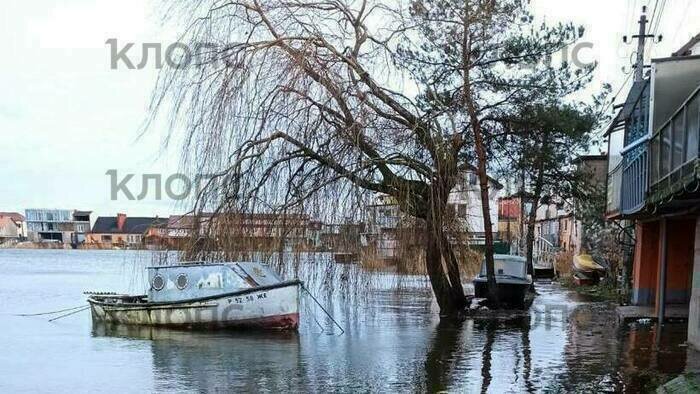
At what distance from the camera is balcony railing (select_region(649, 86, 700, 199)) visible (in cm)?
1084

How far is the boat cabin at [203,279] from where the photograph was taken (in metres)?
20.1

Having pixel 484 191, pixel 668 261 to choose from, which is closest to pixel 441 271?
pixel 484 191

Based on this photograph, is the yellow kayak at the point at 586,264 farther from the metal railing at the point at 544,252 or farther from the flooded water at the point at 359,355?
the flooded water at the point at 359,355

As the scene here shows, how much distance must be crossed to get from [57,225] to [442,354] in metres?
155

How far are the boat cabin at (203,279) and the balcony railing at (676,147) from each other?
990cm

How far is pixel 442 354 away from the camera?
16.8 m

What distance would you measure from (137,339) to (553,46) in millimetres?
16562

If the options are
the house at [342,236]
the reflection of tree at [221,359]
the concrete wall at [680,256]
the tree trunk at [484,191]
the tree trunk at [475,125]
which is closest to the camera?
the reflection of tree at [221,359]

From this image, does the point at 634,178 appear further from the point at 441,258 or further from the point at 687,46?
the point at 687,46

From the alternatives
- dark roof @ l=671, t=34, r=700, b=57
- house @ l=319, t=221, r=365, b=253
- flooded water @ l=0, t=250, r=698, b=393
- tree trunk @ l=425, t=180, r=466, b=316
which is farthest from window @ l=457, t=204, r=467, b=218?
dark roof @ l=671, t=34, r=700, b=57

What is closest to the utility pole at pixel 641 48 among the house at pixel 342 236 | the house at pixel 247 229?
the house at pixel 342 236

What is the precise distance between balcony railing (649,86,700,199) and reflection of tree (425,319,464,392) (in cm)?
520

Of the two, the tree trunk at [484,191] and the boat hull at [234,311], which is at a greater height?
the tree trunk at [484,191]

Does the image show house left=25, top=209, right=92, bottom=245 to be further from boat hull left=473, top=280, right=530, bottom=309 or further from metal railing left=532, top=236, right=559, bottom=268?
boat hull left=473, top=280, right=530, bottom=309
